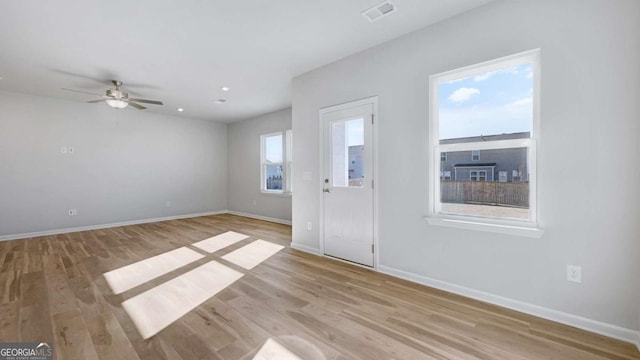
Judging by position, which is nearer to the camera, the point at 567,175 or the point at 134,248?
the point at 567,175

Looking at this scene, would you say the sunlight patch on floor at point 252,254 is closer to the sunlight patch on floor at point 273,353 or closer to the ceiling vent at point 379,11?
the sunlight patch on floor at point 273,353

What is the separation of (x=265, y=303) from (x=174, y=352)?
83 centimetres

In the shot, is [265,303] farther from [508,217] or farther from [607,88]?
[607,88]

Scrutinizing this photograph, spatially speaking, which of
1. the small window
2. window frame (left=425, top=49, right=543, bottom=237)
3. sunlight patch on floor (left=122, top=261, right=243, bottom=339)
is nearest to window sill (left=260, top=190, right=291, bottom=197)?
sunlight patch on floor (left=122, top=261, right=243, bottom=339)

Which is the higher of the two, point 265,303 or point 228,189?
point 228,189

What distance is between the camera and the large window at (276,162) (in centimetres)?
650

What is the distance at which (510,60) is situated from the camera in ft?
7.80

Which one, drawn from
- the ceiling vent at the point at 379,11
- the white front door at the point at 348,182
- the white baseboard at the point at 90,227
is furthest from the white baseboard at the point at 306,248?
the white baseboard at the point at 90,227

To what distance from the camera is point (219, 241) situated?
4.66m

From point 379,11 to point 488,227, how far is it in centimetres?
230

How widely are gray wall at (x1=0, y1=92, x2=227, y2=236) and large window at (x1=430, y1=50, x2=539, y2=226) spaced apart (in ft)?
21.5

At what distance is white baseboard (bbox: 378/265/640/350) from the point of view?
1.90m

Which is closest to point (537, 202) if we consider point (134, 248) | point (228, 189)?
point (134, 248)

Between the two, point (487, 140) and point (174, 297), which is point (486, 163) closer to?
point (487, 140)
